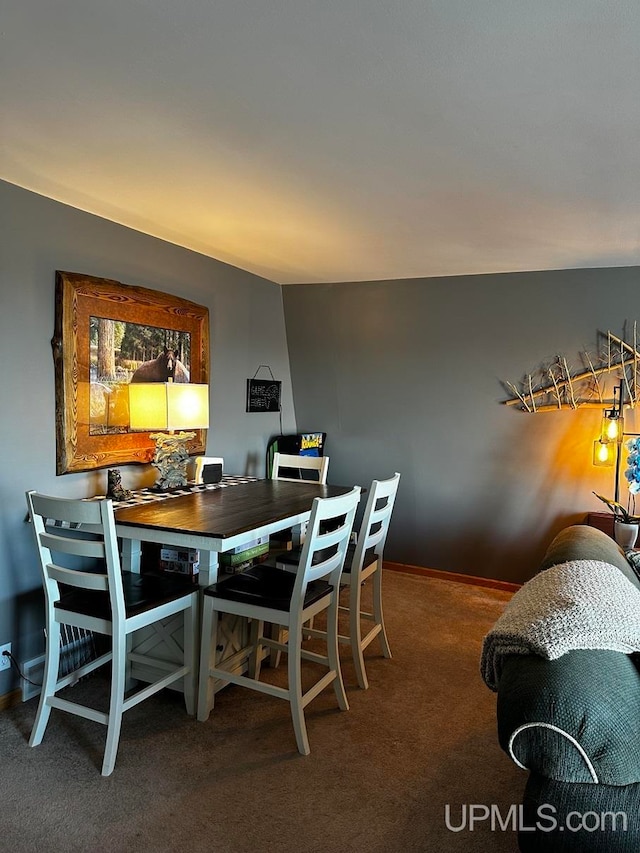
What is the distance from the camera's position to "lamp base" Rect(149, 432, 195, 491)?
3053 millimetres

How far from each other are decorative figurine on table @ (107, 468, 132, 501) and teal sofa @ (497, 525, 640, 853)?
2087 millimetres

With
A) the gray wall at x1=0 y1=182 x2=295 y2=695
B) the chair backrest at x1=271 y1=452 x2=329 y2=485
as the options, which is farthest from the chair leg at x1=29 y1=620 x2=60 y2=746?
the chair backrest at x1=271 y1=452 x2=329 y2=485

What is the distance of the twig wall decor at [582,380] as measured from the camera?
11.8ft

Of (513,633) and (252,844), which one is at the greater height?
(513,633)

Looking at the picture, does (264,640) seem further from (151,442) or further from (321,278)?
(321,278)

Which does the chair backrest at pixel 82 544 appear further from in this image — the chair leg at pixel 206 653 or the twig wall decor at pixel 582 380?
the twig wall decor at pixel 582 380

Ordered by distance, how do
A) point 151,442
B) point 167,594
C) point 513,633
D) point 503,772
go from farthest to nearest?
1. point 151,442
2. point 167,594
3. point 503,772
4. point 513,633

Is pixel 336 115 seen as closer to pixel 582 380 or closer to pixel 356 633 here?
pixel 356 633

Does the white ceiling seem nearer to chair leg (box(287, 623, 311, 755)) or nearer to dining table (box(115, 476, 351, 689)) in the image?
dining table (box(115, 476, 351, 689))

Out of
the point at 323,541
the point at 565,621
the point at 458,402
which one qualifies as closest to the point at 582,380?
the point at 458,402

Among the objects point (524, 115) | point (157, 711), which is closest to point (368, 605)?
point (157, 711)

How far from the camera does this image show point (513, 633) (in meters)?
1.39

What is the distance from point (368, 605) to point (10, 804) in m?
2.32

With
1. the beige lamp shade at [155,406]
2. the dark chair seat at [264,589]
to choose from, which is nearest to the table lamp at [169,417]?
A: the beige lamp shade at [155,406]
